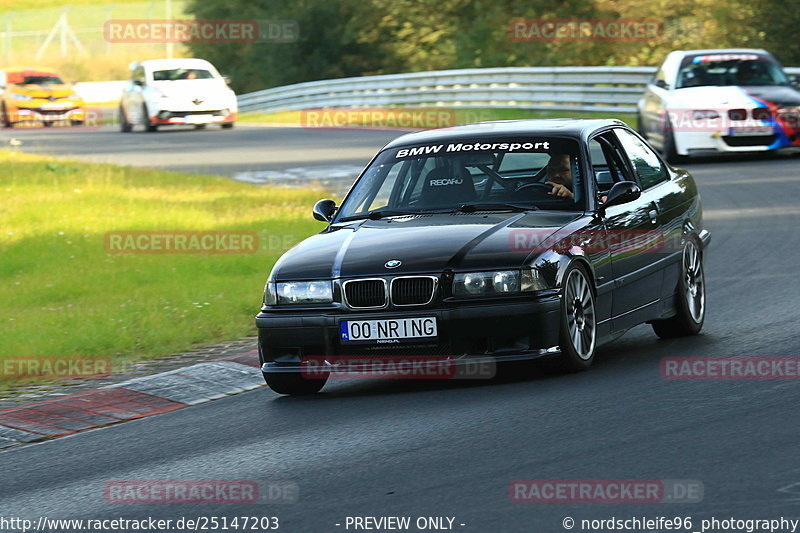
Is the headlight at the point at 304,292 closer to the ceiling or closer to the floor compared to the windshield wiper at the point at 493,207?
closer to the floor

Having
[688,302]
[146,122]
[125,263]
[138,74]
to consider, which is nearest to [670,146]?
[125,263]

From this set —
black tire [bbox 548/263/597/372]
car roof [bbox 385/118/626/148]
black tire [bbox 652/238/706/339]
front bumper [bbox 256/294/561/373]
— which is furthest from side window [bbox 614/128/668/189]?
front bumper [bbox 256/294/561/373]

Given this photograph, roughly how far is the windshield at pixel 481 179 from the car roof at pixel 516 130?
86 mm

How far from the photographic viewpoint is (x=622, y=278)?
869 centimetres

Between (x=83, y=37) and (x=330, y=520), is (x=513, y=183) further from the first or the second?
(x=83, y=37)

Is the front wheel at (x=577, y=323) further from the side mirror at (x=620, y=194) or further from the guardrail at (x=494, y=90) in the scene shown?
the guardrail at (x=494, y=90)

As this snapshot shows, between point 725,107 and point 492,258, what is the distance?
1362 cm

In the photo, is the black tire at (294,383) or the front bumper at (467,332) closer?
the front bumper at (467,332)

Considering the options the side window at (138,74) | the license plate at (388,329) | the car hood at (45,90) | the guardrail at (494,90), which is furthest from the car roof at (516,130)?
the car hood at (45,90)

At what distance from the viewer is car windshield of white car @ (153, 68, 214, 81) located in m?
34.6

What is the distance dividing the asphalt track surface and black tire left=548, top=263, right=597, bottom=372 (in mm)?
105

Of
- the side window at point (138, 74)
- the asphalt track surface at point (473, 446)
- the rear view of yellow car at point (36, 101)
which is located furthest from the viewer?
the rear view of yellow car at point (36, 101)

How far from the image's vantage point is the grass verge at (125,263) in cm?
1058

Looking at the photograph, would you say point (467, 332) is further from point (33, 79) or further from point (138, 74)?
point (33, 79)
